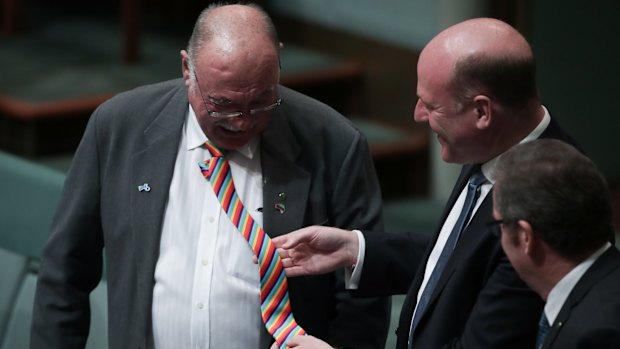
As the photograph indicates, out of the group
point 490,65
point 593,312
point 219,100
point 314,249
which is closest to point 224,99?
point 219,100

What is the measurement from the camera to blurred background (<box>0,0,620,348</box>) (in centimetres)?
540

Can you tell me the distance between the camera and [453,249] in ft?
8.46

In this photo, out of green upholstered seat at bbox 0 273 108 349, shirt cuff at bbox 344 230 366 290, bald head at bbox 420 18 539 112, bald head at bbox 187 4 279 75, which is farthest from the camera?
green upholstered seat at bbox 0 273 108 349

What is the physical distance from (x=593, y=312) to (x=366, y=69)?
391cm

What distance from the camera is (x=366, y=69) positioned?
6.05 metres

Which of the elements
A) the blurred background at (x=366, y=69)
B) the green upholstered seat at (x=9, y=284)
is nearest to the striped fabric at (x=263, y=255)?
the green upholstered seat at (x=9, y=284)

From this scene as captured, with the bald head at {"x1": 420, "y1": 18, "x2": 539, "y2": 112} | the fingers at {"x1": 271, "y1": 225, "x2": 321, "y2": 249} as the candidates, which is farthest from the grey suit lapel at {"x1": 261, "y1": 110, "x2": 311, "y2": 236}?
the bald head at {"x1": 420, "y1": 18, "x2": 539, "y2": 112}

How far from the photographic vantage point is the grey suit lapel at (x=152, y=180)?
291 cm

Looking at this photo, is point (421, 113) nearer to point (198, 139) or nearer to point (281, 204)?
point (281, 204)

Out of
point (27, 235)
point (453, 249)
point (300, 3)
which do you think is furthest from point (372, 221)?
point (300, 3)

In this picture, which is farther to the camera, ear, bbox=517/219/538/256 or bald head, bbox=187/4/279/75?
bald head, bbox=187/4/279/75

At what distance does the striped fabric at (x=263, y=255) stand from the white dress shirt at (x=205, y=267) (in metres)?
0.02

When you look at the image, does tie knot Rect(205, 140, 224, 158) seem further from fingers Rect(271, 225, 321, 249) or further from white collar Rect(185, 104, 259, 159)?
fingers Rect(271, 225, 321, 249)

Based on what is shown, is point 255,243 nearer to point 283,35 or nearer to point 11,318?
point 11,318
